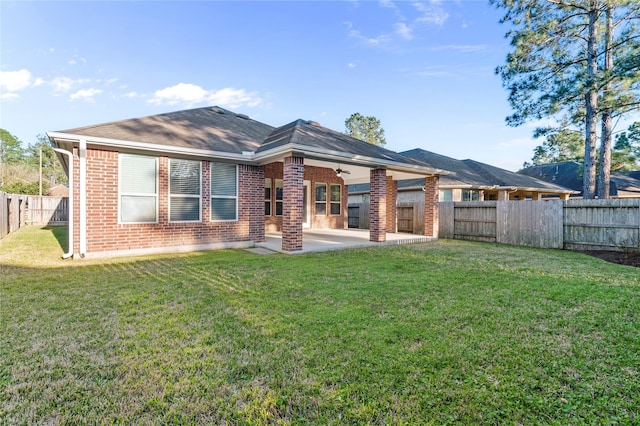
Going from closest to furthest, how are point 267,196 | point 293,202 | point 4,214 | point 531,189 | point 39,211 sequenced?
point 293,202 → point 4,214 → point 267,196 → point 39,211 → point 531,189

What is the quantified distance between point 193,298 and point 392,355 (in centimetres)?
Answer: 290

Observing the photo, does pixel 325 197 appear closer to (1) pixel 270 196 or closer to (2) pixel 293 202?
(1) pixel 270 196

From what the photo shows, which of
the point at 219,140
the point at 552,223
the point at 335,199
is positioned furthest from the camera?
the point at 335,199

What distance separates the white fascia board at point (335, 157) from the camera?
7.86m

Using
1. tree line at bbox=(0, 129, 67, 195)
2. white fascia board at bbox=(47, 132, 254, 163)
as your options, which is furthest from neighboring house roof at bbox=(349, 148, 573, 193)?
tree line at bbox=(0, 129, 67, 195)

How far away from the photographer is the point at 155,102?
25.2 m

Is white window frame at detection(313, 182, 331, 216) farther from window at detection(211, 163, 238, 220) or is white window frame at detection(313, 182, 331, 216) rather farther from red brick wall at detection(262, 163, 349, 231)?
window at detection(211, 163, 238, 220)

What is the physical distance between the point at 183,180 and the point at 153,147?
3.89 feet

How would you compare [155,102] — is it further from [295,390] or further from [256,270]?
[295,390]

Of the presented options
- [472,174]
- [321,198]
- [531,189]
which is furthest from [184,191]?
[531,189]

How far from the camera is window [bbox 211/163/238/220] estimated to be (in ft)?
28.9

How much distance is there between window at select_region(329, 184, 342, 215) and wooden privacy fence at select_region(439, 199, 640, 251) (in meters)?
5.28

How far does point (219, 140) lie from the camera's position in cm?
930

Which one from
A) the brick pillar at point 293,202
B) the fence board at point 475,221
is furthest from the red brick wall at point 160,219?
the fence board at point 475,221
